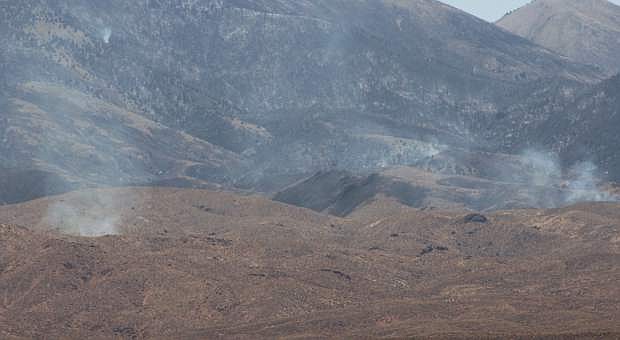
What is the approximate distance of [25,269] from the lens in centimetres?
10375

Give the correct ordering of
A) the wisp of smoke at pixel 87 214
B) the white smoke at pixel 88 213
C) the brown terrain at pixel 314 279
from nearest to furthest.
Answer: the brown terrain at pixel 314 279 → the wisp of smoke at pixel 87 214 → the white smoke at pixel 88 213

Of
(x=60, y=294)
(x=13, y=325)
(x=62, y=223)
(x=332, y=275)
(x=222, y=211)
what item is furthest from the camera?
(x=222, y=211)

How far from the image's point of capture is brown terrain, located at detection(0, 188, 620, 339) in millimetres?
90062

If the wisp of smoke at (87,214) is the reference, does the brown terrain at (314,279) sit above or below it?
above

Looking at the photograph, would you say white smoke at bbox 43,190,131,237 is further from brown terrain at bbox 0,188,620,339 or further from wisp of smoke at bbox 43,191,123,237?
brown terrain at bbox 0,188,620,339

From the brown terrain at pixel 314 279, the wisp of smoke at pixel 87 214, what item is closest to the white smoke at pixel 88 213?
the wisp of smoke at pixel 87 214

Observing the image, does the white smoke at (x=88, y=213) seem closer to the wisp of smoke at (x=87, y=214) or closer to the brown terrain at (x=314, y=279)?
the wisp of smoke at (x=87, y=214)

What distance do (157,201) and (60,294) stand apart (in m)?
64.4

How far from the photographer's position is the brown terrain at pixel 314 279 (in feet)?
295

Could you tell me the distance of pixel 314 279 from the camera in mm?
106562

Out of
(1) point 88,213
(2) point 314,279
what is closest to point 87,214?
(1) point 88,213

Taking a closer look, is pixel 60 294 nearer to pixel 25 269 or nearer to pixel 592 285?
pixel 25 269

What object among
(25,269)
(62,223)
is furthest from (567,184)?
(25,269)

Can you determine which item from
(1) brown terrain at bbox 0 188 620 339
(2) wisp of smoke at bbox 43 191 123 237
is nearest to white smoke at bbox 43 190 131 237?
(2) wisp of smoke at bbox 43 191 123 237
